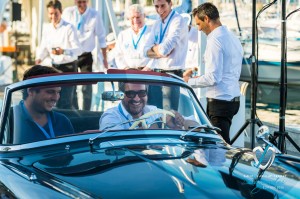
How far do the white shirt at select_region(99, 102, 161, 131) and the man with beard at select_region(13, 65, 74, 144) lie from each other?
0.25 metres

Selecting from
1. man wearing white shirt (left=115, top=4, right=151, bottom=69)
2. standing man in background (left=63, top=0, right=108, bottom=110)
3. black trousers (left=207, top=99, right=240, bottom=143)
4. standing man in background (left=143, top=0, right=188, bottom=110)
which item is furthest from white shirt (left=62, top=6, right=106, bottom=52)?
black trousers (left=207, top=99, right=240, bottom=143)

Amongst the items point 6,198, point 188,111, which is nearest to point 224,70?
point 188,111

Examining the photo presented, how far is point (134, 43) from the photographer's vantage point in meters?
9.62

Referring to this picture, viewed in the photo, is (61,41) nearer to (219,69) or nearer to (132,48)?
(132,48)

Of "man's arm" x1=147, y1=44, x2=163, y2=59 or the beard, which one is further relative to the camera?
"man's arm" x1=147, y1=44, x2=163, y2=59

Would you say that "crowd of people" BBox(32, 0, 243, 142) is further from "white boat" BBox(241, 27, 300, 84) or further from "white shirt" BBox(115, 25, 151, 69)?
"white boat" BBox(241, 27, 300, 84)

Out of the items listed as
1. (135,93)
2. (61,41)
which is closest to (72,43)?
(61,41)

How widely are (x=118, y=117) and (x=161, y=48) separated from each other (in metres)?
3.70

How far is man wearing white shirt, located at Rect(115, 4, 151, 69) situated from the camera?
31.2ft

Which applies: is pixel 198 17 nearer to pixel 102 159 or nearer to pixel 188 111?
pixel 188 111

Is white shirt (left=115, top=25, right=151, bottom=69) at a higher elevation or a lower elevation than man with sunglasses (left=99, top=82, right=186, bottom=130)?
higher

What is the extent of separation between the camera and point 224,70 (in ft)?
24.1

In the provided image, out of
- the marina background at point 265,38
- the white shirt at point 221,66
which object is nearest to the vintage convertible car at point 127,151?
the white shirt at point 221,66

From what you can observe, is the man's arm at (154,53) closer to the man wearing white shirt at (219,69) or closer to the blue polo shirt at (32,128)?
the man wearing white shirt at (219,69)
